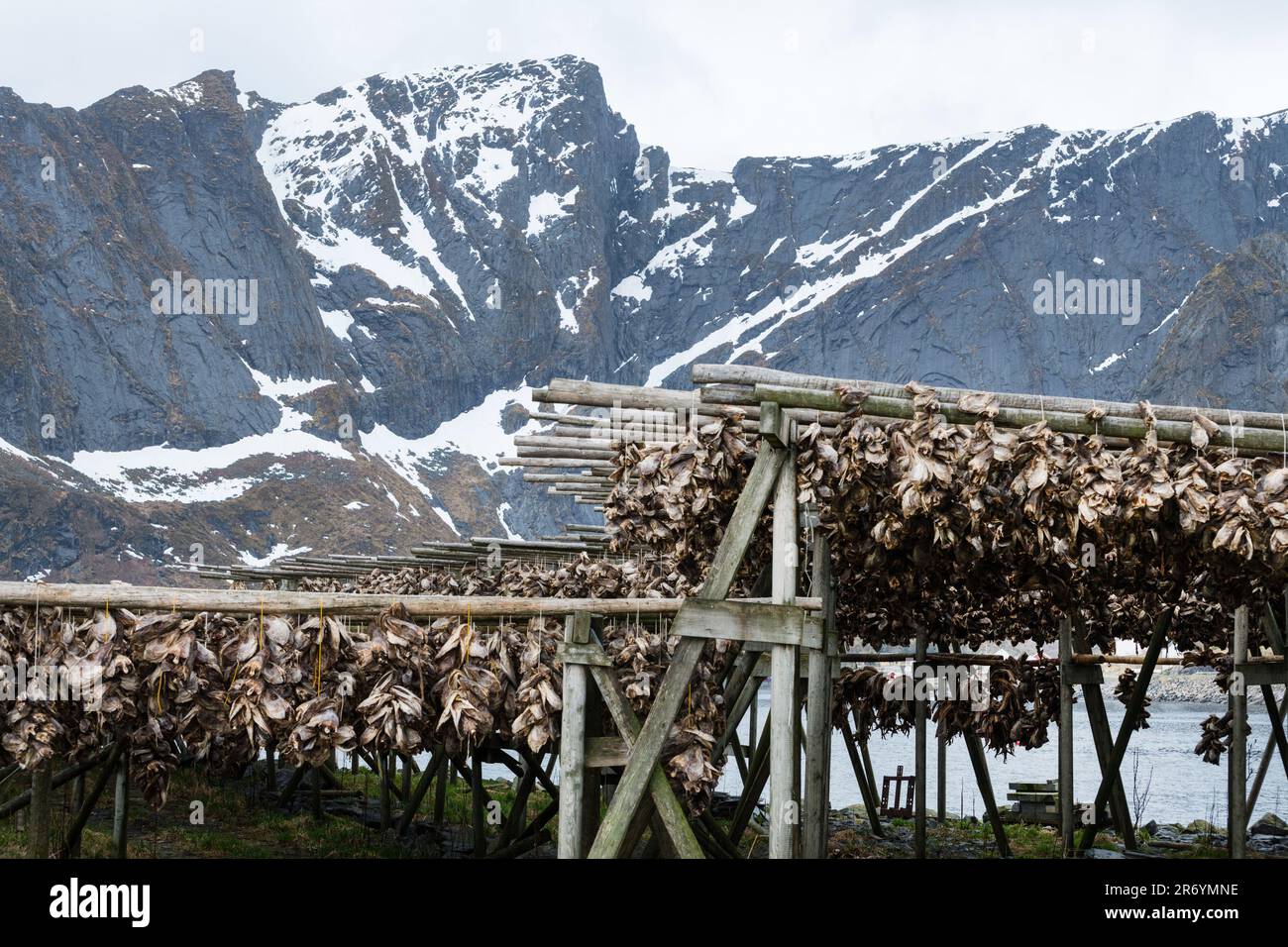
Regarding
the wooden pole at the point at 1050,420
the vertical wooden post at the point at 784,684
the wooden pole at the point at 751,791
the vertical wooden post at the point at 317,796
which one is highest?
the wooden pole at the point at 1050,420

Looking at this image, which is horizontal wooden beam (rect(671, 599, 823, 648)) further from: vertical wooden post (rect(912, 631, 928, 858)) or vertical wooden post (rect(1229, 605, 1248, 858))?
vertical wooden post (rect(912, 631, 928, 858))

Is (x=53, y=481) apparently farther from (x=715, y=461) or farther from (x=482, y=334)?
(x=715, y=461)

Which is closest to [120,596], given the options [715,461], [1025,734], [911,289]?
[715,461]

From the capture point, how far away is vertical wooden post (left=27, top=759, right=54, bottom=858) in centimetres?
895

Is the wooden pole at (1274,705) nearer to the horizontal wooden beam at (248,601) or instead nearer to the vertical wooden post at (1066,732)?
the vertical wooden post at (1066,732)

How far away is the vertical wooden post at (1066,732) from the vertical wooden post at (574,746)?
8087 mm

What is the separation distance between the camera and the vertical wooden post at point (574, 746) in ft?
28.4

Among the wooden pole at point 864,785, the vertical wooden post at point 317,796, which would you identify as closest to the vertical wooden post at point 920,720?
the wooden pole at point 864,785

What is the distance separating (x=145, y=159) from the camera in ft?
451

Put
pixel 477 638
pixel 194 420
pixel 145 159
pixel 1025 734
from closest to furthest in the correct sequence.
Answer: pixel 477 638 → pixel 1025 734 → pixel 194 420 → pixel 145 159

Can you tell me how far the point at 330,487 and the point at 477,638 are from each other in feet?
405

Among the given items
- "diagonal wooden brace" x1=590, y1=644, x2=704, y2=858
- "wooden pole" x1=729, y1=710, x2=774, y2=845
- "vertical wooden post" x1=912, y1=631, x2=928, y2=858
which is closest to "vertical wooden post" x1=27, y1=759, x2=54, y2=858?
"diagonal wooden brace" x1=590, y1=644, x2=704, y2=858

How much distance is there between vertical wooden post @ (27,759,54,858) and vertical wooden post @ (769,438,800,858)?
16.1 feet

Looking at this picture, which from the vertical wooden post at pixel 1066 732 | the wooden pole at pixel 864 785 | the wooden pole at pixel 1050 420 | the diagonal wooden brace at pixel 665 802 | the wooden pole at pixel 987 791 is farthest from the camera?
the wooden pole at pixel 864 785
